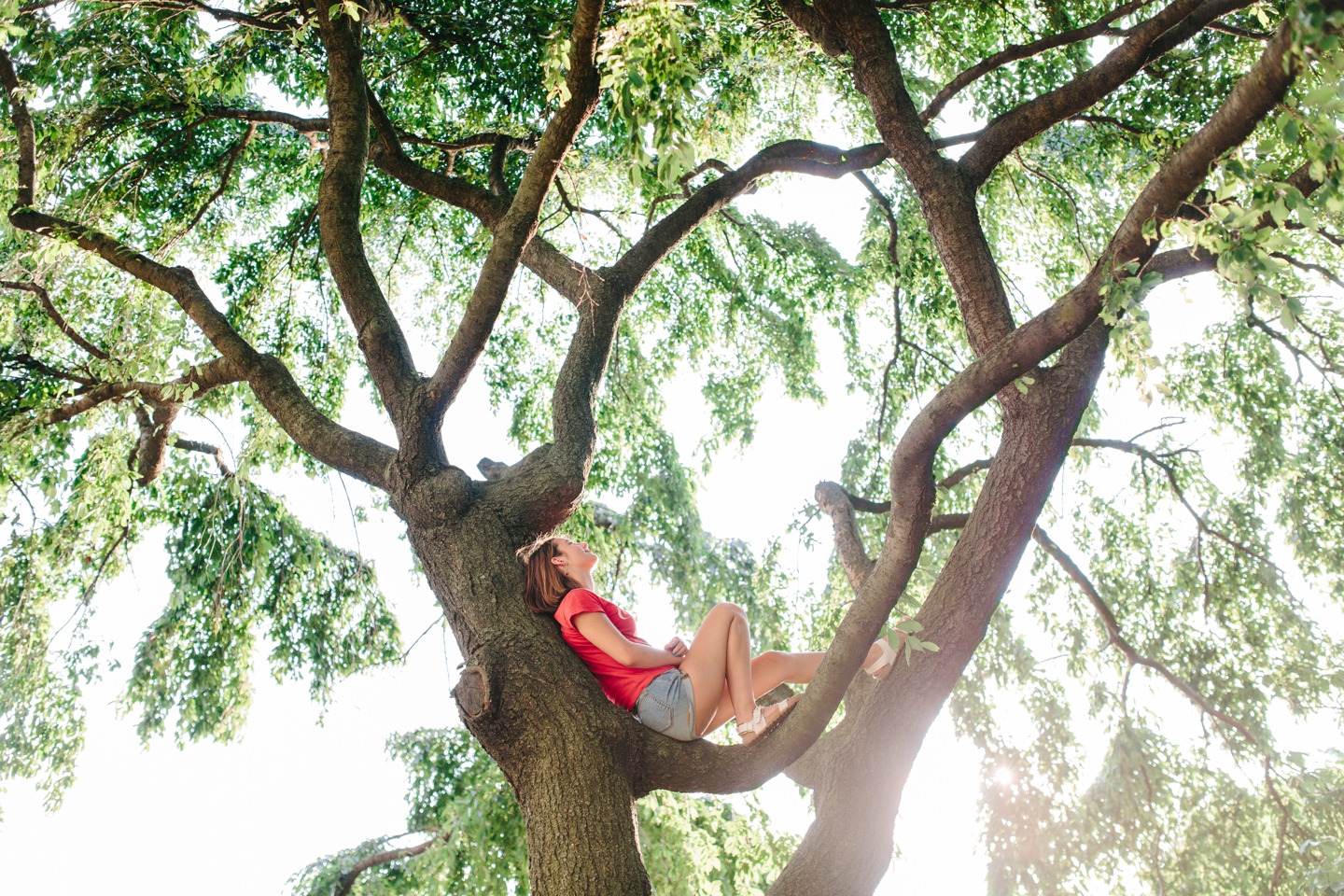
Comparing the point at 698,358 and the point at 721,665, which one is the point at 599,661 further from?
the point at 698,358

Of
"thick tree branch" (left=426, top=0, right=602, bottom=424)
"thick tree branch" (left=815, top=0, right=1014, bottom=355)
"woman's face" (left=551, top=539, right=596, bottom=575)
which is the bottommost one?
"woman's face" (left=551, top=539, right=596, bottom=575)

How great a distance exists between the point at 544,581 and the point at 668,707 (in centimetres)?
53

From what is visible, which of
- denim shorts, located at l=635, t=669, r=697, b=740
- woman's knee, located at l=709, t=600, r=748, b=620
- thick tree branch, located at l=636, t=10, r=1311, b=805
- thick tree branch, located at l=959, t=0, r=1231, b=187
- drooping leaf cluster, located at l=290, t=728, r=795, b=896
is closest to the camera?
thick tree branch, located at l=636, t=10, r=1311, b=805

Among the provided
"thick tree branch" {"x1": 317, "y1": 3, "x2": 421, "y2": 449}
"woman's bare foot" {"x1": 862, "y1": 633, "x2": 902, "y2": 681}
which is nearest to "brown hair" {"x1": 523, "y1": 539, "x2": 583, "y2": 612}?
"thick tree branch" {"x1": 317, "y1": 3, "x2": 421, "y2": 449}

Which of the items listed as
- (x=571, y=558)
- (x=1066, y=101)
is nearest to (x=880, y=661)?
(x=571, y=558)

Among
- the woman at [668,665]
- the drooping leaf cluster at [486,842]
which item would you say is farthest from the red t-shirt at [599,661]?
the drooping leaf cluster at [486,842]

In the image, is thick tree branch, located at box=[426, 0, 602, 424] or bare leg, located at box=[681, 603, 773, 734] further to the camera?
thick tree branch, located at box=[426, 0, 602, 424]

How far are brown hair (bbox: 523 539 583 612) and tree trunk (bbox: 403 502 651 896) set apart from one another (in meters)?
0.05

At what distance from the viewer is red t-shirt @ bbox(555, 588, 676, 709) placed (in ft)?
8.27

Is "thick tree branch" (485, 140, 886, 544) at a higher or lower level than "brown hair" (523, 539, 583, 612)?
higher

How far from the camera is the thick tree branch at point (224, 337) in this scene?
117 inches

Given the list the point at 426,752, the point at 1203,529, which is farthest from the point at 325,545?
the point at 1203,529

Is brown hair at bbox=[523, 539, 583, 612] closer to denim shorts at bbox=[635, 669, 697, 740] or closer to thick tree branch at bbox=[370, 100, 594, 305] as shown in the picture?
denim shorts at bbox=[635, 669, 697, 740]

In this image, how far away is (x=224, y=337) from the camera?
332 centimetres
